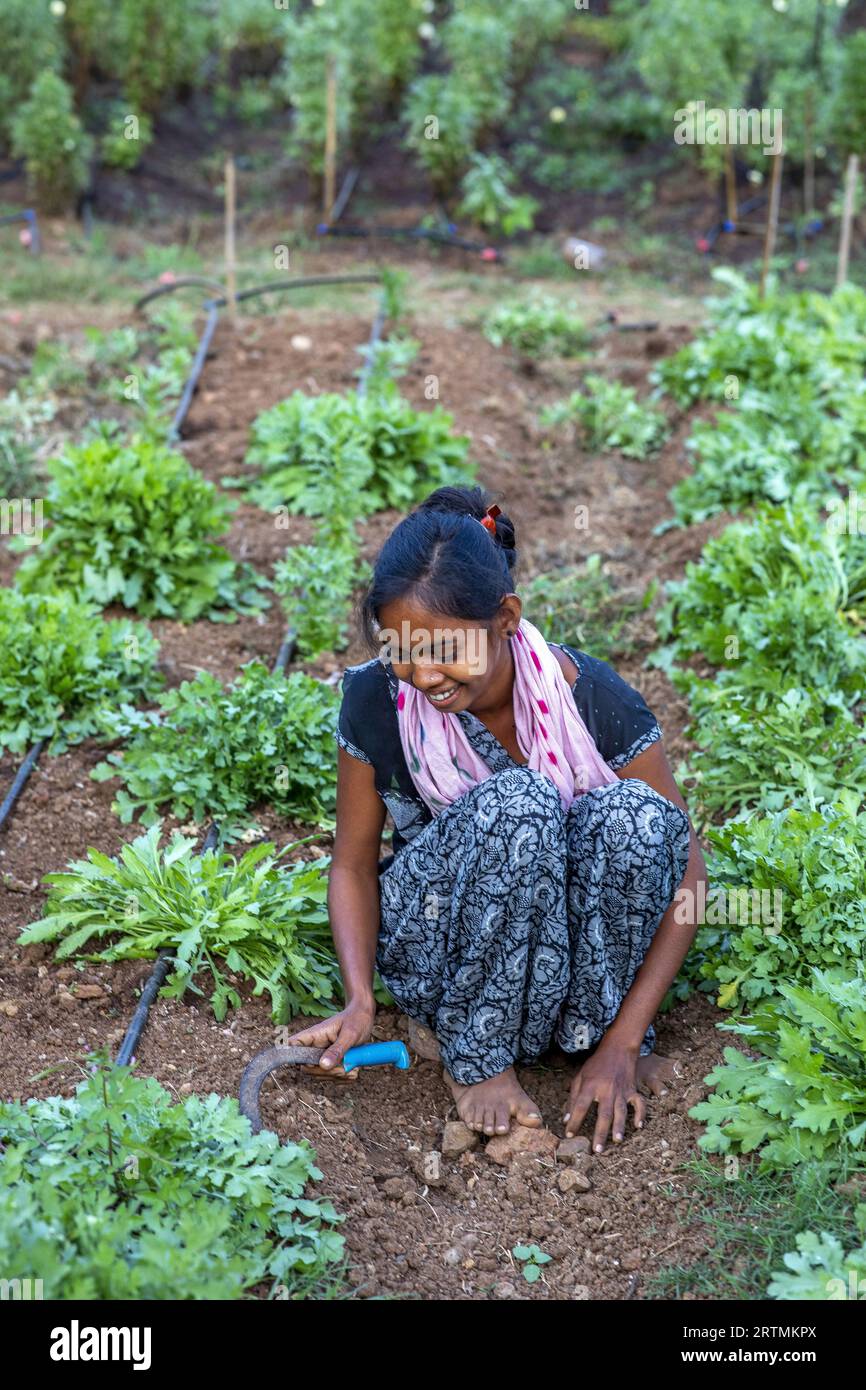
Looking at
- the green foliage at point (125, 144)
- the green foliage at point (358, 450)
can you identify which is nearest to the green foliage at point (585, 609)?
the green foliage at point (358, 450)

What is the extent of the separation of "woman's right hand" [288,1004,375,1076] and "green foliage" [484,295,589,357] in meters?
6.07

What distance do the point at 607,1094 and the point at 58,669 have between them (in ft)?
7.43

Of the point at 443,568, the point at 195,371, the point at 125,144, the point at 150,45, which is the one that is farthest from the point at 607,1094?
the point at 150,45

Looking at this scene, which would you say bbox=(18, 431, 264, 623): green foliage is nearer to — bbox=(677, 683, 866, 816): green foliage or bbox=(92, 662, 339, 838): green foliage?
bbox=(92, 662, 339, 838): green foliage

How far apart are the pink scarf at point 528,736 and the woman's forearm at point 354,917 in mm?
247

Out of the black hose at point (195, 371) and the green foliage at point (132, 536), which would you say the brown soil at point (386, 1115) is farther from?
the black hose at point (195, 371)

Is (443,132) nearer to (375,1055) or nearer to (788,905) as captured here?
(788,905)

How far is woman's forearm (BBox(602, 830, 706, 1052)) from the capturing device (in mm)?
2996

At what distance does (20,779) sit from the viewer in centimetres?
418

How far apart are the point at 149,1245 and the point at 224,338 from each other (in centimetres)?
653

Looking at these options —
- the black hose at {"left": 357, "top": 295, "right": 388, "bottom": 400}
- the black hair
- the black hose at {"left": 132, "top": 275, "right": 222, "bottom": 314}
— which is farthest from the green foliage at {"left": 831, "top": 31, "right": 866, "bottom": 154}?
the black hair

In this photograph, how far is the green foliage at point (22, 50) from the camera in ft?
38.5

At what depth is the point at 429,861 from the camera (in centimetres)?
299

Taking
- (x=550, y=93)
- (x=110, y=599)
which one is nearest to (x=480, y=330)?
(x=110, y=599)
